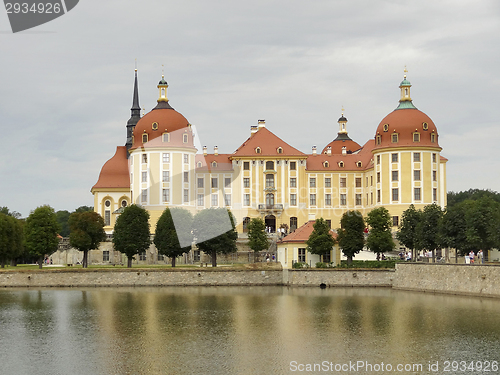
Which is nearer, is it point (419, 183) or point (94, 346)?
point (94, 346)

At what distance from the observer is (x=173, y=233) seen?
66.7m

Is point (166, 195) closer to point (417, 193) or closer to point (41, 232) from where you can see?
point (41, 232)

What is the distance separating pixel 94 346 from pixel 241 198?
57.4 metres

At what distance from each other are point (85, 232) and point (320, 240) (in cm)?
2196

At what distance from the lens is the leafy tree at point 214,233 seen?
215ft

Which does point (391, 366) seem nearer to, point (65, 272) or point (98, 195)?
point (65, 272)

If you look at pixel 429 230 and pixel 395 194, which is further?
pixel 395 194

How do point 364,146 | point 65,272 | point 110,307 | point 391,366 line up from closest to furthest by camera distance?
point 391,366 < point 110,307 < point 65,272 < point 364,146

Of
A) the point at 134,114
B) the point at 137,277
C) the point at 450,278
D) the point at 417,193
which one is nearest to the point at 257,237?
the point at 137,277

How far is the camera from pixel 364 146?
97375 mm

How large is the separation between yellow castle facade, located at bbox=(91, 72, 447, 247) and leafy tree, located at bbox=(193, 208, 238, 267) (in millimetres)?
15392

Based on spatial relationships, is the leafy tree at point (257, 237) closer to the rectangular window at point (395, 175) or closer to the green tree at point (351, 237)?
the green tree at point (351, 237)

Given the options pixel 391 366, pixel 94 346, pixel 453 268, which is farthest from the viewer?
pixel 453 268

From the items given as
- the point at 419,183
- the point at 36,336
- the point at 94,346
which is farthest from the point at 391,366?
the point at 419,183
